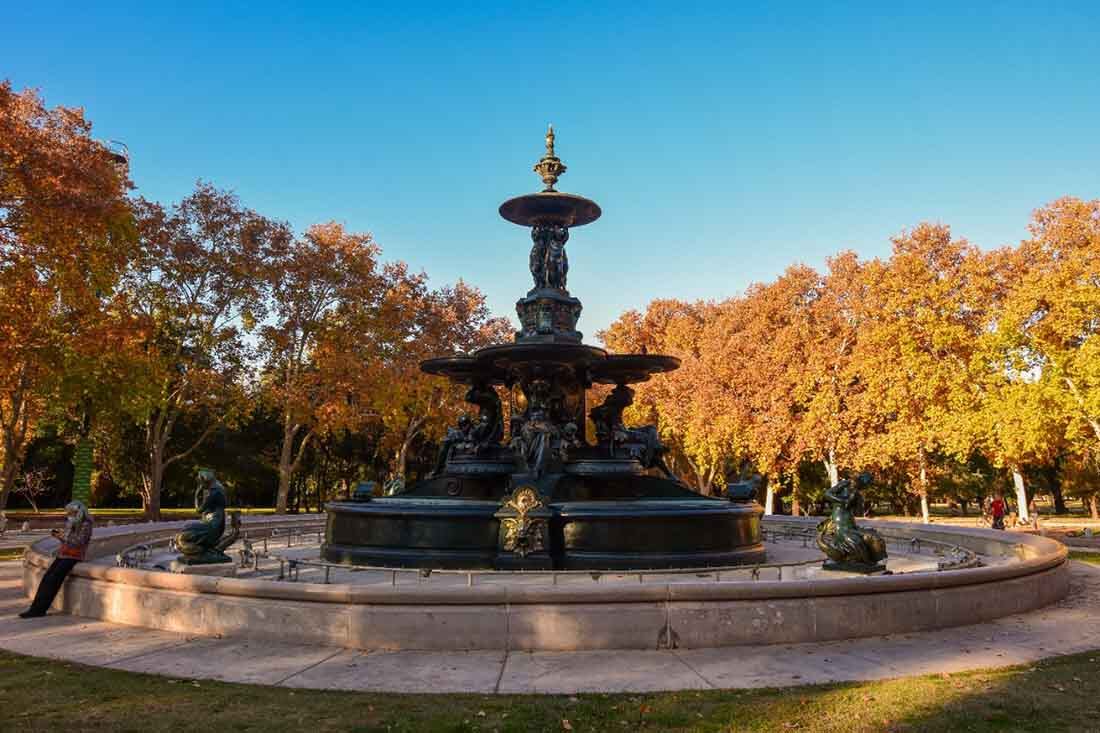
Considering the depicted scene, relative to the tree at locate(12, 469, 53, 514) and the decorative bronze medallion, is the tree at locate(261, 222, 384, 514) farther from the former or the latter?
the decorative bronze medallion

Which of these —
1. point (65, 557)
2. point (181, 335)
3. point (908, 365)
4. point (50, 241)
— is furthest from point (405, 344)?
point (65, 557)

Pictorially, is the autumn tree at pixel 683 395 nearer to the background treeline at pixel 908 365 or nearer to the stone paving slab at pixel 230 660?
the background treeline at pixel 908 365

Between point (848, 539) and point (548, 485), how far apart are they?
534 centimetres

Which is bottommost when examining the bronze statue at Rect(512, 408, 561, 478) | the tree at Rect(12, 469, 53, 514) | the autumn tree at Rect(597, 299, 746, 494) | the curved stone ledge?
the curved stone ledge

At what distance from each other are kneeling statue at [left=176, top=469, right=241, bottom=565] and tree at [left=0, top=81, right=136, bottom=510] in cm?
1431

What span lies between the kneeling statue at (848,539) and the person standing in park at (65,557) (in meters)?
10.7

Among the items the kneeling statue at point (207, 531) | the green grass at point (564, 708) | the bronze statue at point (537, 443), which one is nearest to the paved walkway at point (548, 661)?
the green grass at point (564, 708)

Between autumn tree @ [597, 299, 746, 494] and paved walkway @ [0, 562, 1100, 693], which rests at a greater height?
autumn tree @ [597, 299, 746, 494]

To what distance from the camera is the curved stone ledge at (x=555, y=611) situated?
8.34m

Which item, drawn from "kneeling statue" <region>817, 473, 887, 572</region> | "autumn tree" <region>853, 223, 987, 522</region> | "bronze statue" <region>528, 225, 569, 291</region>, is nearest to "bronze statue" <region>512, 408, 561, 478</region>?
"bronze statue" <region>528, 225, 569, 291</region>

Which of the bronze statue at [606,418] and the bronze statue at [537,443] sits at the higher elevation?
the bronze statue at [606,418]

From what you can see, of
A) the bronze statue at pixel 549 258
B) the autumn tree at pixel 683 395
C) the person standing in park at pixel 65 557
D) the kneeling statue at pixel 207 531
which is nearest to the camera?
the person standing in park at pixel 65 557

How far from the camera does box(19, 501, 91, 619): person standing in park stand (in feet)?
34.6

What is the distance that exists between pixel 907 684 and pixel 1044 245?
112 feet
